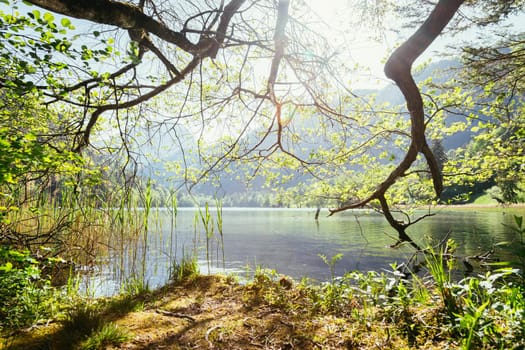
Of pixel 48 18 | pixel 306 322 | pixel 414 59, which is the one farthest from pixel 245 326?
pixel 414 59

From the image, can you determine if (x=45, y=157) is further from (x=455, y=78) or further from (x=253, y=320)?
(x=455, y=78)

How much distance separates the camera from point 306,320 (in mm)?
2412

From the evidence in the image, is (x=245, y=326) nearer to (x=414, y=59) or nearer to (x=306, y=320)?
(x=306, y=320)

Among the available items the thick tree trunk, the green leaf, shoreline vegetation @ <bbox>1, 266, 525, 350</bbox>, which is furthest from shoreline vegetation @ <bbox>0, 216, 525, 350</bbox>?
the green leaf

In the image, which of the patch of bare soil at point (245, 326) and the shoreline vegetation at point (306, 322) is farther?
the patch of bare soil at point (245, 326)

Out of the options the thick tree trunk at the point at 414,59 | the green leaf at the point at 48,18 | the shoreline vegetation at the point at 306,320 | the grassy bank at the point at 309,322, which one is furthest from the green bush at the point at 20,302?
the thick tree trunk at the point at 414,59

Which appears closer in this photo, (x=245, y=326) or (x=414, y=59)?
(x=245, y=326)

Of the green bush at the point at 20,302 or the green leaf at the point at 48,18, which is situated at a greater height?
the green leaf at the point at 48,18

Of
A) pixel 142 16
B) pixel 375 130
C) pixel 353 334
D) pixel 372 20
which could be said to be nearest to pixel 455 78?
pixel 375 130

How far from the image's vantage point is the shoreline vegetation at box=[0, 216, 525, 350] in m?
1.69

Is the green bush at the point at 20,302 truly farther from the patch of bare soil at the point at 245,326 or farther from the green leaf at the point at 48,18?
the green leaf at the point at 48,18

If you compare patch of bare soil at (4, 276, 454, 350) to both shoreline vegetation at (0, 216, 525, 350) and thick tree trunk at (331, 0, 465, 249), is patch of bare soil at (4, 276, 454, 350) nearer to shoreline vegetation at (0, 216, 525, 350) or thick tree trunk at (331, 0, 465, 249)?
shoreline vegetation at (0, 216, 525, 350)

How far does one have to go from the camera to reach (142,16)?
2084mm

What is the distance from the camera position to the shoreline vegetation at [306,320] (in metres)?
1.69
